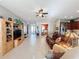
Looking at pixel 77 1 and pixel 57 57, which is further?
pixel 77 1

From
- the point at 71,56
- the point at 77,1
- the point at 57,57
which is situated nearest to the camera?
the point at 71,56

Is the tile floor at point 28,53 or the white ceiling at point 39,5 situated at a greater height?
the white ceiling at point 39,5

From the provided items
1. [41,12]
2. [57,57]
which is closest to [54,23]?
[41,12]

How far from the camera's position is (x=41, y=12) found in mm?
8602

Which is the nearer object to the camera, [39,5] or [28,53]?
[28,53]

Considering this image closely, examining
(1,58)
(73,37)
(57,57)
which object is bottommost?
(1,58)

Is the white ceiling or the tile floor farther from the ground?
the white ceiling

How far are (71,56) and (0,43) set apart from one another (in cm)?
457

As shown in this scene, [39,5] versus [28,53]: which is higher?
[39,5]

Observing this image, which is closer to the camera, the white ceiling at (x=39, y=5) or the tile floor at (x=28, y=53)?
the tile floor at (x=28, y=53)

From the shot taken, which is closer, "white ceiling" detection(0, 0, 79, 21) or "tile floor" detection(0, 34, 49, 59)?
"tile floor" detection(0, 34, 49, 59)

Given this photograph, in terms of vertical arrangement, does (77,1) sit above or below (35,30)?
above

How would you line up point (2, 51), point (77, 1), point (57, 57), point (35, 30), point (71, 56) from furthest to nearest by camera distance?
point (35, 30)
point (77, 1)
point (2, 51)
point (57, 57)
point (71, 56)

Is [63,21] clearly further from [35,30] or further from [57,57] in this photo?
[57,57]
